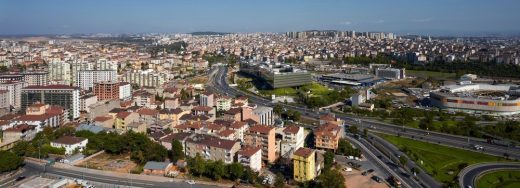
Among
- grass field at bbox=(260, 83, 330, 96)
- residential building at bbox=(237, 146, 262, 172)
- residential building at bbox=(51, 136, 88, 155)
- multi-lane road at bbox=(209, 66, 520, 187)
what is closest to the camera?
residential building at bbox=(237, 146, 262, 172)

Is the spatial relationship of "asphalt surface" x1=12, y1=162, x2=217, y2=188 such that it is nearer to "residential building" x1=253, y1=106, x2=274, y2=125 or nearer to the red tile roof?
the red tile roof

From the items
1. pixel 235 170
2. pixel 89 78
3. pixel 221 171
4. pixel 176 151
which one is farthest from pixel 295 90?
pixel 235 170

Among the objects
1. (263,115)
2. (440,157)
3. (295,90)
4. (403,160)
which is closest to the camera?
(403,160)

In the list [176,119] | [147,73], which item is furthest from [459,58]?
[176,119]

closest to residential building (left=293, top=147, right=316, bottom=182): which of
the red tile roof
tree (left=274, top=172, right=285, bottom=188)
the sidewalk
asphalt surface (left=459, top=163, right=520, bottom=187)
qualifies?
the red tile roof

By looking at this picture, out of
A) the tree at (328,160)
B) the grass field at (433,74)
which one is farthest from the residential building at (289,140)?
the grass field at (433,74)

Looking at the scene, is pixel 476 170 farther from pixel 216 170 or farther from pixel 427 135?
pixel 216 170

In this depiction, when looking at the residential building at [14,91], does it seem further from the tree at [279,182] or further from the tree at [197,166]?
the tree at [279,182]
